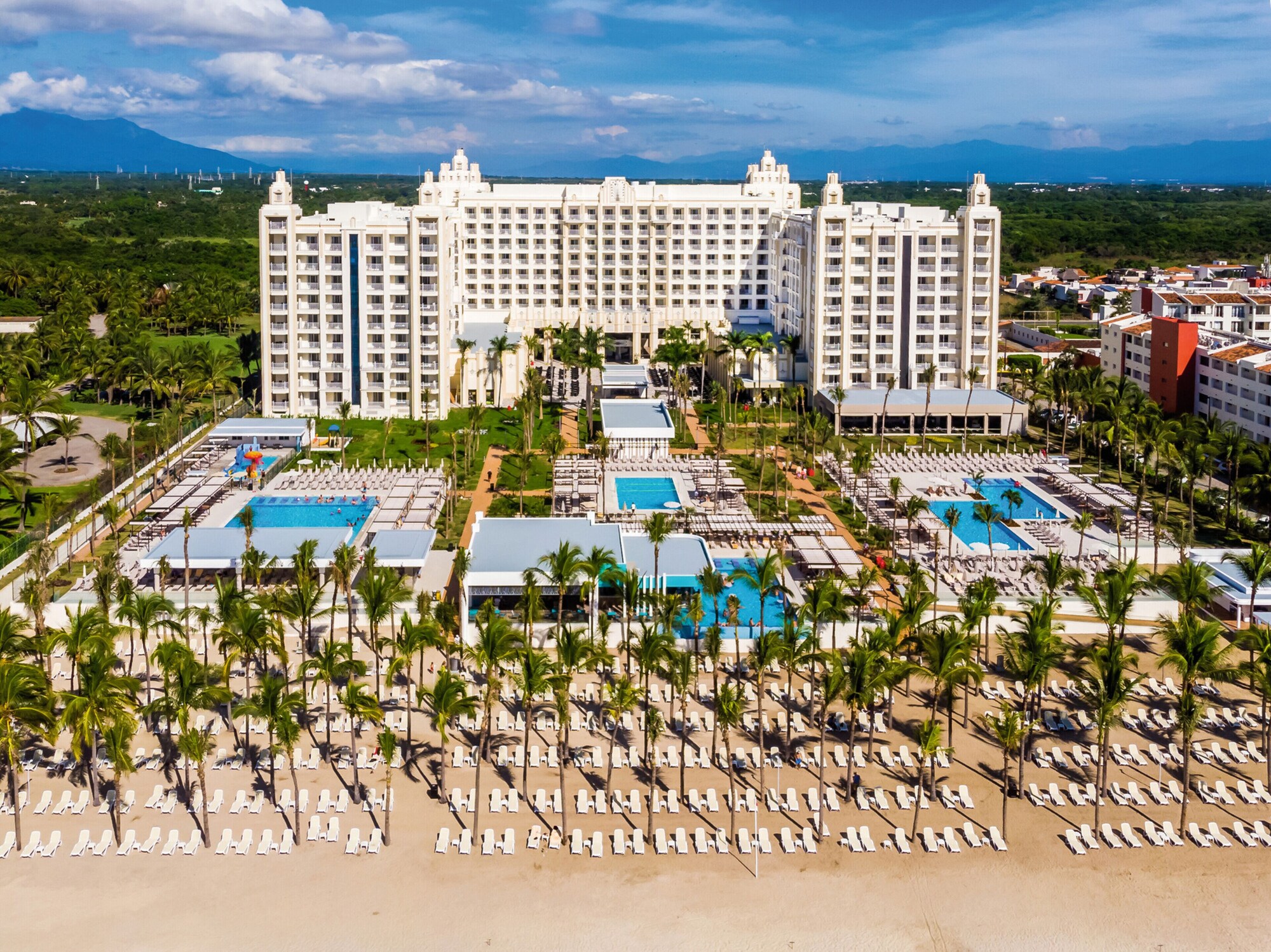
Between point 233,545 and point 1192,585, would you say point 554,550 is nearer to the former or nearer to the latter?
point 233,545

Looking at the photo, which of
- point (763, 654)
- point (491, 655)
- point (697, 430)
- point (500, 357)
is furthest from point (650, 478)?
point (491, 655)

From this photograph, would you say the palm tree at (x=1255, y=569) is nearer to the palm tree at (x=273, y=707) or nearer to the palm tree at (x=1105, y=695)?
the palm tree at (x=1105, y=695)

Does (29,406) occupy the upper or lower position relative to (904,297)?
lower

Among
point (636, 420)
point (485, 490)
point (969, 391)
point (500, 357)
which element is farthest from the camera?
point (500, 357)

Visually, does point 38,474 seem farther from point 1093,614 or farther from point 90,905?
point 1093,614

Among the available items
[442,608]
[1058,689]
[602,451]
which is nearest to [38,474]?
[602,451]

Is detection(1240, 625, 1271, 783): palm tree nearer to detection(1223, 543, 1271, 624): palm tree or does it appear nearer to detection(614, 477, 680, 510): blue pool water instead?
detection(1223, 543, 1271, 624): palm tree
